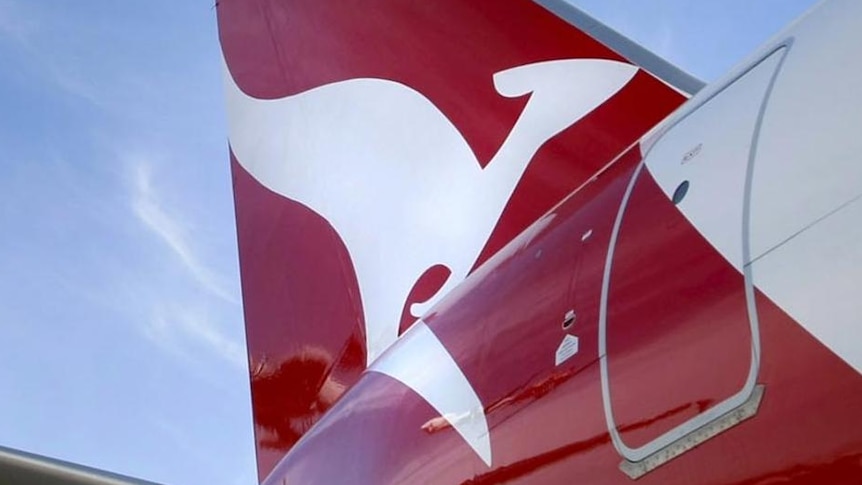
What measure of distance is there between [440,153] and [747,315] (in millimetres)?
3056

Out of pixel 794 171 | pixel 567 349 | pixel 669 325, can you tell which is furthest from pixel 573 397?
pixel 794 171

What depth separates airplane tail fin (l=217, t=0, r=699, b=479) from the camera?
4.50m

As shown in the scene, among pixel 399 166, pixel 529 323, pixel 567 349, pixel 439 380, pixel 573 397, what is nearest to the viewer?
pixel 573 397

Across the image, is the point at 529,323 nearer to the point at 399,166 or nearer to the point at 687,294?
the point at 687,294

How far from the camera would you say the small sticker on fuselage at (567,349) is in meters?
2.78

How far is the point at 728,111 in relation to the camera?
2762 mm

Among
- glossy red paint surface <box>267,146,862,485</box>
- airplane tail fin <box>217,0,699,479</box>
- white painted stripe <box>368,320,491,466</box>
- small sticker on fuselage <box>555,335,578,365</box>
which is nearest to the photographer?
glossy red paint surface <box>267,146,862,485</box>

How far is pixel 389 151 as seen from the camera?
554 centimetres

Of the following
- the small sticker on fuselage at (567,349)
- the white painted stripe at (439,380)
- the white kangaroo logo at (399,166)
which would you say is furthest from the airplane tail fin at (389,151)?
the small sticker on fuselage at (567,349)

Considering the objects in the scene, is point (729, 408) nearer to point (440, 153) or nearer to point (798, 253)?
point (798, 253)

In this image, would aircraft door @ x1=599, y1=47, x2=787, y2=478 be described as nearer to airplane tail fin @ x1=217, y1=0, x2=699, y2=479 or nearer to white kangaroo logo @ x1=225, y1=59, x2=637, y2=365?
airplane tail fin @ x1=217, y1=0, x2=699, y2=479

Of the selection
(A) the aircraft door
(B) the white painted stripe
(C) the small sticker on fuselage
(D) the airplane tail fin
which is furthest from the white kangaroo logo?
(C) the small sticker on fuselage

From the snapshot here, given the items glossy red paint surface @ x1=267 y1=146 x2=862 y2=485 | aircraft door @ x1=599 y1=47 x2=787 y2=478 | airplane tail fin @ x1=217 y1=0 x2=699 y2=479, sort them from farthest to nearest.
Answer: airplane tail fin @ x1=217 y1=0 x2=699 y2=479
aircraft door @ x1=599 y1=47 x2=787 y2=478
glossy red paint surface @ x1=267 y1=146 x2=862 y2=485

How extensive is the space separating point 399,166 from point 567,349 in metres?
2.76
